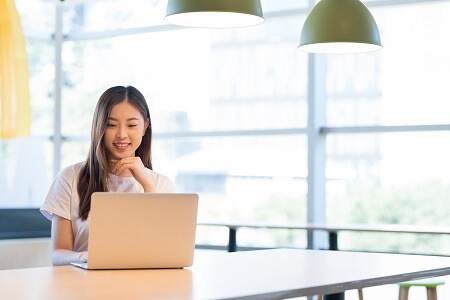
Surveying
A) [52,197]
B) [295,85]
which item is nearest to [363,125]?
[295,85]

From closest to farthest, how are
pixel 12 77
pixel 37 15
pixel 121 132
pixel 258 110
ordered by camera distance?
pixel 121 132 < pixel 12 77 < pixel 258 110 < pixel 37 15

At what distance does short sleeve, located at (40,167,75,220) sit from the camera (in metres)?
3.37

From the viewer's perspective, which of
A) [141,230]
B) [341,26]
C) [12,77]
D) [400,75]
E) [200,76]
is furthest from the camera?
[200,76]

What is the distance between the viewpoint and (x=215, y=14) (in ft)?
12.6

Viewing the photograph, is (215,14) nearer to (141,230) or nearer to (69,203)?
(69,203)

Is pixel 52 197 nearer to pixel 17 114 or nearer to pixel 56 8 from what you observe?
pixel 17 114

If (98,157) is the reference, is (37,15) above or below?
above

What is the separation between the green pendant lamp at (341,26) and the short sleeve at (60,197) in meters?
1.54

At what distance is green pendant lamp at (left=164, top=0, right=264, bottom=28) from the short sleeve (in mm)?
853

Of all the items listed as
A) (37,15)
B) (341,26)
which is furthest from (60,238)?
(37,15)

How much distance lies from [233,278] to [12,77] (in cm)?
157

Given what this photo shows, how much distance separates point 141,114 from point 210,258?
0.72 metres

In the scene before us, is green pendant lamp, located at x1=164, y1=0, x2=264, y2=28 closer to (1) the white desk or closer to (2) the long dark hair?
(2) the long dark hair

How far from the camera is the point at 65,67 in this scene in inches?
359
